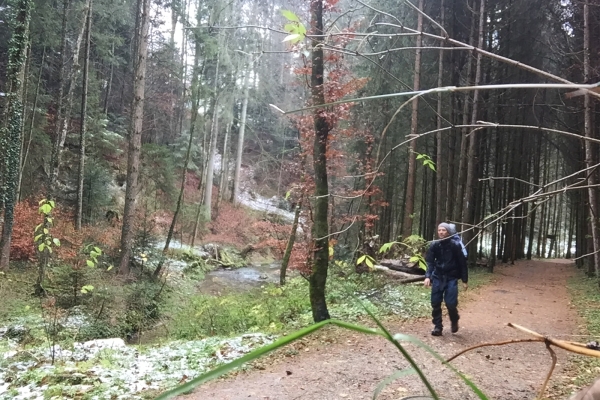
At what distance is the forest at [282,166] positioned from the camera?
17.5 ft

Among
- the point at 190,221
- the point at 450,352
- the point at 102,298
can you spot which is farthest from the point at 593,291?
the point at 190,221

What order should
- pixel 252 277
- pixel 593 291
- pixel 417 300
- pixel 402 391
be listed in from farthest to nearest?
pixel 252 277 < pixel 593 291 < pixel 417 300 < pixel 402 391

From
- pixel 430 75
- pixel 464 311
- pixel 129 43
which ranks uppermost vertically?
pixel 129 43

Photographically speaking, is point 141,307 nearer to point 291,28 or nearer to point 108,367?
point 108,367

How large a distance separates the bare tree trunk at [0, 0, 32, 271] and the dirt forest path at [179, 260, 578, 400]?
1056cm

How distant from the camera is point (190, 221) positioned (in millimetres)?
24328

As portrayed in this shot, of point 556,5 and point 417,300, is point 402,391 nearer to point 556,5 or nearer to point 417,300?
Answer: point 417,300

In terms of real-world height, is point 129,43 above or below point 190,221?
above

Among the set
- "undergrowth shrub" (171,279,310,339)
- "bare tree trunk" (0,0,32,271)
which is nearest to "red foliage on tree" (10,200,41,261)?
"bare tree trunk" (0,0,32,271)

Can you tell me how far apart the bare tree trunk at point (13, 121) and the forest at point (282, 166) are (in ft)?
0.18

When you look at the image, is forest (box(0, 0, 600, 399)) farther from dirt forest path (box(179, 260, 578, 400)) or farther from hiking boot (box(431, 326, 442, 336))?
hiking boot (box(431, 326, 442, 336))

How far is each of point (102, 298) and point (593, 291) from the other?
12225 millimetres

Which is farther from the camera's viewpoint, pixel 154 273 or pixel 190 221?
pixel 190 221

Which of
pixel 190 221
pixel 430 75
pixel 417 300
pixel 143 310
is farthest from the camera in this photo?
pixel 190 221
